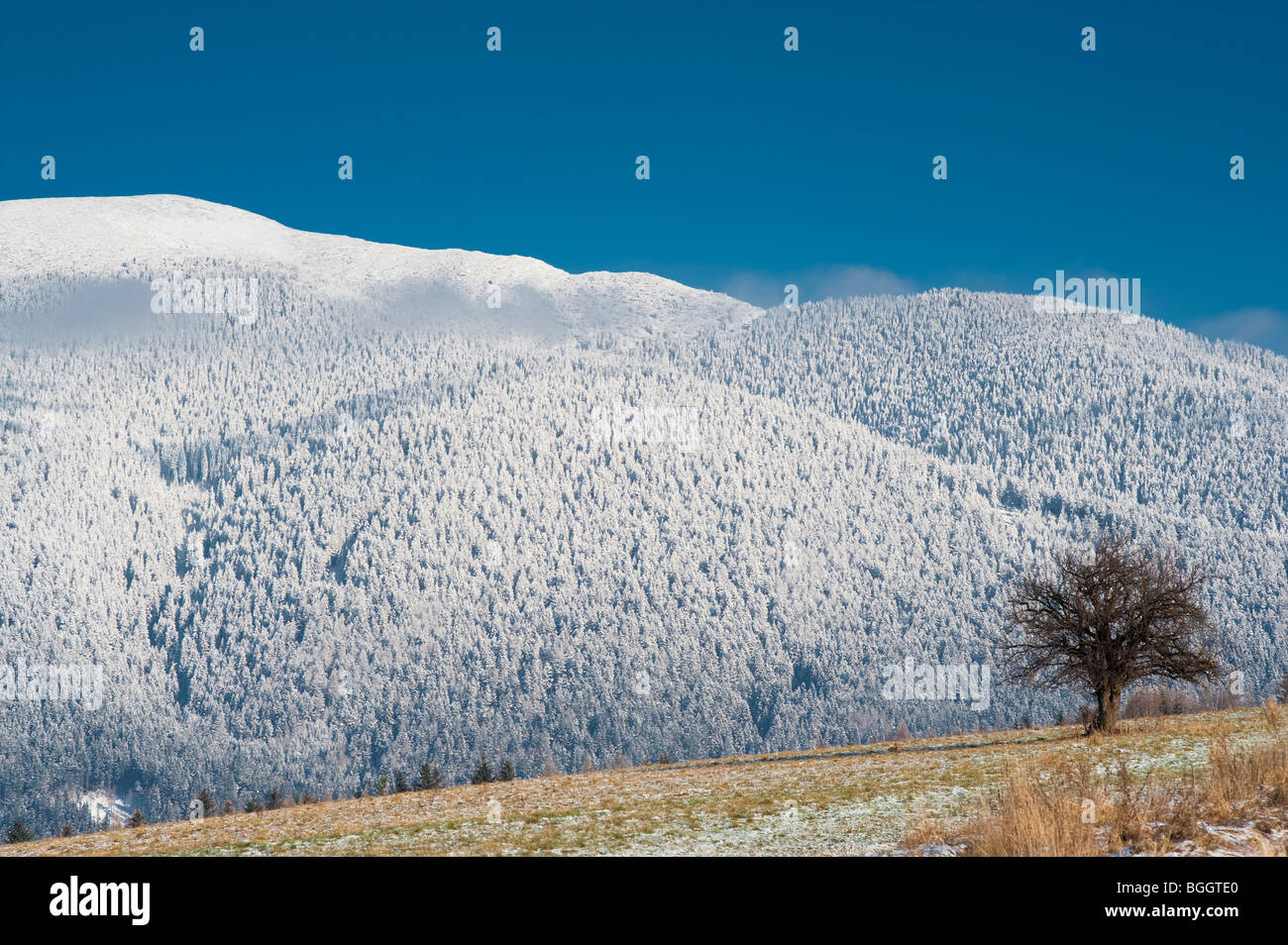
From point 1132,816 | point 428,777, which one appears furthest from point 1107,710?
point 428,777

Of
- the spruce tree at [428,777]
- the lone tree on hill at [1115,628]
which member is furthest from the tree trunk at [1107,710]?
the spruce tree at [428,777]

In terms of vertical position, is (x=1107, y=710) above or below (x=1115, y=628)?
below

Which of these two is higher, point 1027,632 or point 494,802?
point 1027,632

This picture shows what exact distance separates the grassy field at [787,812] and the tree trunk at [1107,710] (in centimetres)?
97

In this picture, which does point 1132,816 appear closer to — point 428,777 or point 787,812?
point 787,812

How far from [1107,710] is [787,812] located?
1999 cm

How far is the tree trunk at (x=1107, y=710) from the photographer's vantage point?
114 ft

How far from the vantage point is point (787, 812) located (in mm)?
19688

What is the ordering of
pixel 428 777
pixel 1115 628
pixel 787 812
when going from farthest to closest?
pixel 428 777 < pixel 1115 628 < pixel 787 812
